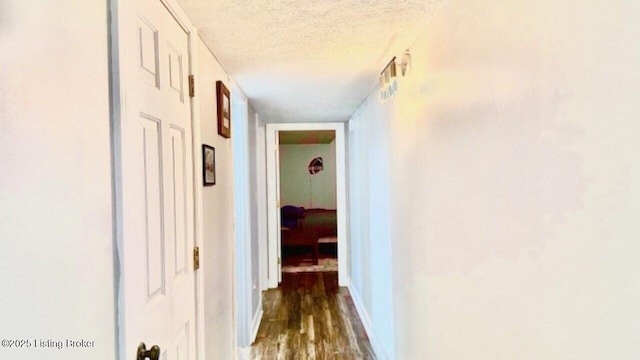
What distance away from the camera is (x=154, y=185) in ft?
4.31

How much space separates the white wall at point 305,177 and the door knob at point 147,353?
7306 millimetres

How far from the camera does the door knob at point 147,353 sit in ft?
3.75

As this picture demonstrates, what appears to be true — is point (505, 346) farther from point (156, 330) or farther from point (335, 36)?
point (335, 36)

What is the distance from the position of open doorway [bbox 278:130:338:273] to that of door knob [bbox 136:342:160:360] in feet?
16.6

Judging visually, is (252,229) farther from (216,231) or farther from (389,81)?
(389,81)

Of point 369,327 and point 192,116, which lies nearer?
point 192,116

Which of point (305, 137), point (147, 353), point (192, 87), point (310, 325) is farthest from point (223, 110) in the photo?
point (305, 137)

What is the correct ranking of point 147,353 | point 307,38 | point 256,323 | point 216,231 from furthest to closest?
point 256,323 → point 216,231 → point 307,38 → point 147,353

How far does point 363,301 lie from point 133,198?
10.8 feet

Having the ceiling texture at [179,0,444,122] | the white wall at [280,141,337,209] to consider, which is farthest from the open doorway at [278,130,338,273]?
the ceiling texture at [179,0,444,122]

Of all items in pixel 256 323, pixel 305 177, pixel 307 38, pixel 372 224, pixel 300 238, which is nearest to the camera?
pixel 307 38

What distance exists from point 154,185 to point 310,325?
9.74 ft

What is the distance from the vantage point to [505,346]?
46.1 inches

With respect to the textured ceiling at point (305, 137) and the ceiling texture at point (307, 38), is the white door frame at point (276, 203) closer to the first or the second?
the textured ceiling at point (305, 137)
